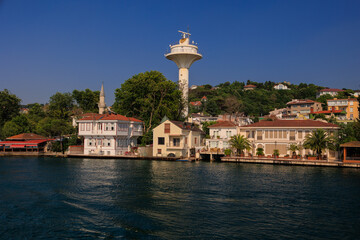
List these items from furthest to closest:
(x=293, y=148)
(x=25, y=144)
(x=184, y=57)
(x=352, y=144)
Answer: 1. (x=184, y=57)
2. (x=25, y=144)
3. (x=293, y=148)
4. (x=352, y=144)

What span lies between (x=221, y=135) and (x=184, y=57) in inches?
799

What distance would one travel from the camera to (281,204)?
2164 centimetres

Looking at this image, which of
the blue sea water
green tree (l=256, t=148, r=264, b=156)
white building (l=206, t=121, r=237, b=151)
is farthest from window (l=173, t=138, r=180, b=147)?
the blue sea water

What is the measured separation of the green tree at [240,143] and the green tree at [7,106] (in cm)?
5368

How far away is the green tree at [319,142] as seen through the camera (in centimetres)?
4438

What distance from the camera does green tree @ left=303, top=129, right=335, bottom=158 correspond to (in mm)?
44375

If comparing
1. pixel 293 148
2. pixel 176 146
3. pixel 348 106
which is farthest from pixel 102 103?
pixel 348 106

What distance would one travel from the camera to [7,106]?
77.8 m

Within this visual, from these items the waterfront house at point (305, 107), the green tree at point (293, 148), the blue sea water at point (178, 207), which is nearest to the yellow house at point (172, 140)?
the green tree at point (293, 148)

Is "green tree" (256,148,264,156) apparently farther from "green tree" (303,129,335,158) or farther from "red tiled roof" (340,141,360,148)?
"red tiled roof" (340,141,360,148)

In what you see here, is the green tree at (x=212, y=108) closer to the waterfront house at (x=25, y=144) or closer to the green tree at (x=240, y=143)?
the green tree at (x=240, y=143)

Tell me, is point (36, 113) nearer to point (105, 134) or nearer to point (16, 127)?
point (16, 127)

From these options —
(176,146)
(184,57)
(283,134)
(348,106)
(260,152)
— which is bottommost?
(260,152)

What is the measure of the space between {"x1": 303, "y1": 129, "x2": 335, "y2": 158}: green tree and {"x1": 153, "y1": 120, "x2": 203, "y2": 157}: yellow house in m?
17.4
